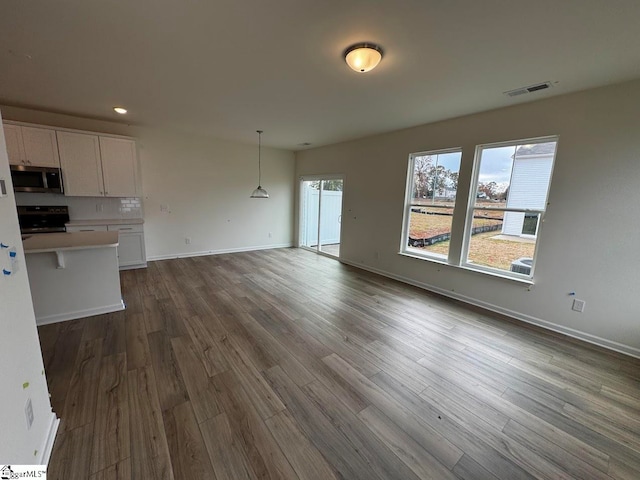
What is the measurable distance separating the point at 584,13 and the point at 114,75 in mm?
4110

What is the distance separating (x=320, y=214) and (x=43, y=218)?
525 cm

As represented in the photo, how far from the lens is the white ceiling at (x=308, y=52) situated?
5.70 feet

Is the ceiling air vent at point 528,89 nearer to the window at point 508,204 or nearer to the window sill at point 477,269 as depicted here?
the window at point 508,204

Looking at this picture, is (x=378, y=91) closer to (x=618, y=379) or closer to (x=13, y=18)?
(x=13, y=18)

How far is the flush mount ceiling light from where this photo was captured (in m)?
2.10

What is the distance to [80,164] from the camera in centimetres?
439

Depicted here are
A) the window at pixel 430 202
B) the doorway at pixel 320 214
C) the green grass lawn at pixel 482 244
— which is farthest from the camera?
the doorway at pixel 320 214

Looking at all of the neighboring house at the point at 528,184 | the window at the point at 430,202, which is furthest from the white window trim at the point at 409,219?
the neighboring house at the point at 528,184

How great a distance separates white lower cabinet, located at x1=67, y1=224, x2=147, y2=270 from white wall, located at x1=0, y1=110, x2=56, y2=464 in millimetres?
3819

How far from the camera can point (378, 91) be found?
9.75ft

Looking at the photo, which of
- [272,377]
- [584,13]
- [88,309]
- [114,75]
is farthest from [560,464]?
[114,75]

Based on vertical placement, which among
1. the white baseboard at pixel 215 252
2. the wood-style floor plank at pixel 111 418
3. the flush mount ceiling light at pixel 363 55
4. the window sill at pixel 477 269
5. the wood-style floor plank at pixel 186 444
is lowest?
the wood-style floor plank at pixel 186 444

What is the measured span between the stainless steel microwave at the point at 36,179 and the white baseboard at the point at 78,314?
2.41 meters

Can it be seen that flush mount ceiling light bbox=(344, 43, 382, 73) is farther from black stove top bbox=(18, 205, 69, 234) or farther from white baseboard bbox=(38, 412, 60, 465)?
black stove top bbox=(18, 205, 69, 234)
